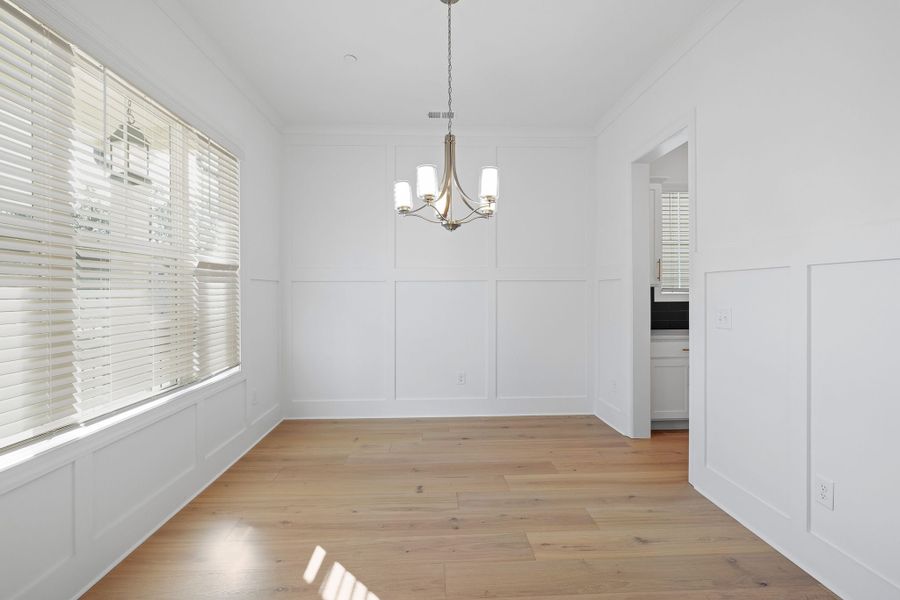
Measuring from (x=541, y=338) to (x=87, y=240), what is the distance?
3.60 m

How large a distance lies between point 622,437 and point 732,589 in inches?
75.0

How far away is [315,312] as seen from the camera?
4.21 meters

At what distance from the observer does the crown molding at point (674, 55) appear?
2413mm

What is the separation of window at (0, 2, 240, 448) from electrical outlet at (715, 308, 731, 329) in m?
3.18

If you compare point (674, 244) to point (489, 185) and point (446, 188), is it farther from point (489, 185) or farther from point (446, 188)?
point (446, 188)

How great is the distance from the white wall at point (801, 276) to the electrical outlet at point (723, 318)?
0.03 meters

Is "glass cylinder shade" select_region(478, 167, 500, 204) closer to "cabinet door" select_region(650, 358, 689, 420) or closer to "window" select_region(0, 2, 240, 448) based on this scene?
"window" select_region(0, 2, 240, 448)

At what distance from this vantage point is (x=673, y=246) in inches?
168

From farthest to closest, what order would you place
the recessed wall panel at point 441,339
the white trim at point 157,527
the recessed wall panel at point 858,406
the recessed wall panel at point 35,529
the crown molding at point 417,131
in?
the recessed wall panel at point 441,339 < the crown molding at point 417,131 < the white trim at point 157,527 < the recessed wall panel at point 858,406 < the recessed wall panel at point 35,529

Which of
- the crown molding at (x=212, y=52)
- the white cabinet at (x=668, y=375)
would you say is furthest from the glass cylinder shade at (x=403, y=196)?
the white cabinet at (x=668, y=375)

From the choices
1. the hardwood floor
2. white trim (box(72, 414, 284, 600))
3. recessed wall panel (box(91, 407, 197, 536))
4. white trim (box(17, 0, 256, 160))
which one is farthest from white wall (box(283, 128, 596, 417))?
recessed wall panel (box(91, 407, 197, 536))

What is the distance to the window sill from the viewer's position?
1.50 metres

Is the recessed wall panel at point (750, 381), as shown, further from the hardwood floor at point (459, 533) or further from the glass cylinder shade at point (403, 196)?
the glass cylinder shade at point (403, 196)

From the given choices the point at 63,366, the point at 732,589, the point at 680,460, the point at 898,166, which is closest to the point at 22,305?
the point at 63,366
